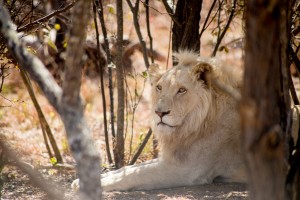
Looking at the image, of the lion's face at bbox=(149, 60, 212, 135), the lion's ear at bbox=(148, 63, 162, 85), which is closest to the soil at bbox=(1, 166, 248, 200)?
the lion's face at bbox=(149, 60, 212, 135)

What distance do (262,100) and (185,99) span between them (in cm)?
286

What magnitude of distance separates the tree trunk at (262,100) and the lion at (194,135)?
2671 millimetres

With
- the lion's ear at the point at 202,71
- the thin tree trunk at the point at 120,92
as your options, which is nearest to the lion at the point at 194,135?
the lion's ear at the point at 202,71

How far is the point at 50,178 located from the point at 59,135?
11.1 ft

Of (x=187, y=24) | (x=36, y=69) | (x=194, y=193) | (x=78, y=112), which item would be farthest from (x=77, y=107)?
(x=187, y=24)

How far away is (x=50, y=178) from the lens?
6012mm

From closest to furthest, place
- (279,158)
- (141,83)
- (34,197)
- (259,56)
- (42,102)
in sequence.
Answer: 1. (259,56)
2. (279,158)
3. (34,197)
4. (42,102)
5. (141,83)

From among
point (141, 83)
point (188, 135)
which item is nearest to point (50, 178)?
point (188, 135)

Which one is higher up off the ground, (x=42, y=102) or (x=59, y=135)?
(x=42, y=102)

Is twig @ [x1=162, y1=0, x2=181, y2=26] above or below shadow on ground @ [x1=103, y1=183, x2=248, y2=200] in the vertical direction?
above

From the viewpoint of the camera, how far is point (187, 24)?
5852 mm

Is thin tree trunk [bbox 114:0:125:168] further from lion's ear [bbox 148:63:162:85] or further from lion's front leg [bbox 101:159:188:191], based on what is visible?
lion's front leg [bbox 101:159:188:191]

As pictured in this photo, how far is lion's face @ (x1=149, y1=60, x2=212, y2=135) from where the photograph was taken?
510cm

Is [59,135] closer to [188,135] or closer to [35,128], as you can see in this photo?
[35,128]
